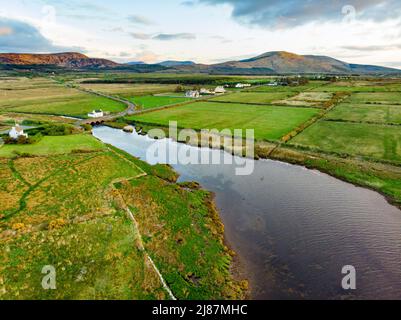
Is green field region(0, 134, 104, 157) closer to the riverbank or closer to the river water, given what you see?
the river water

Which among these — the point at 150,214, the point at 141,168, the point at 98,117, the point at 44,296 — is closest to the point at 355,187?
the point at 150,214

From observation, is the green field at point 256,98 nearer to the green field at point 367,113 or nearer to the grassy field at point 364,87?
the green field at point 367,113

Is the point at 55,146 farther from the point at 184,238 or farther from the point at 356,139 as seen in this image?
the point at 356,139

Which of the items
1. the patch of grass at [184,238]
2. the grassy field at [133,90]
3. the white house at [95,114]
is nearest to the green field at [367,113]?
the patch of grass at [184,238]

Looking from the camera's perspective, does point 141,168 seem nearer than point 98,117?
Yes

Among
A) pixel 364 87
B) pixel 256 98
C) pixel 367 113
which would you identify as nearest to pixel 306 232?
pixel 367 113

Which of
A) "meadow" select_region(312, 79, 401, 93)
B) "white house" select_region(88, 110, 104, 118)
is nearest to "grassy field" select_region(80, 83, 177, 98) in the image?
"white house" select_region(88, 110, 104, 118)
